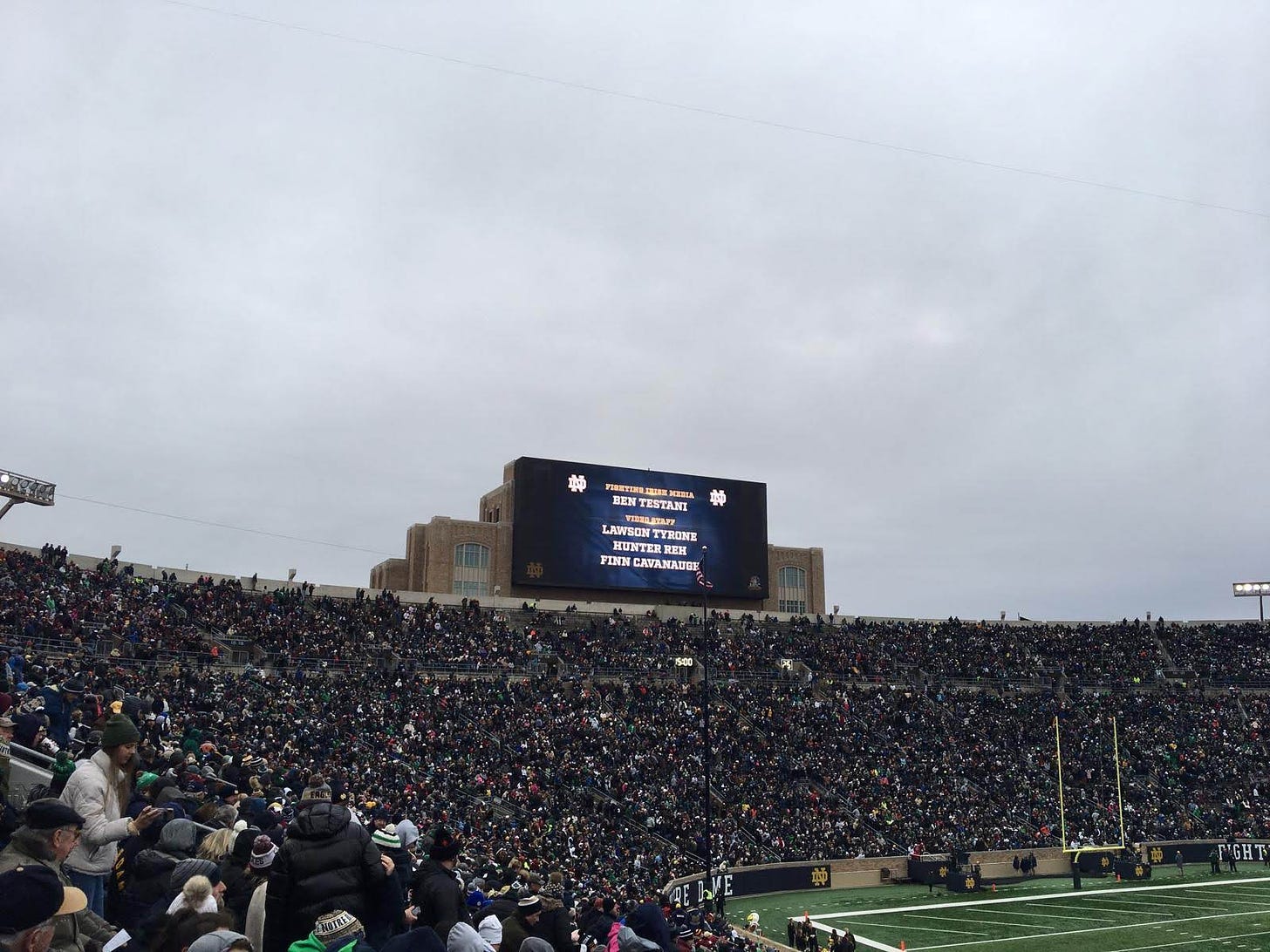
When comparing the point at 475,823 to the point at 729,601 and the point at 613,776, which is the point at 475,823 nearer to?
the point at 613,776

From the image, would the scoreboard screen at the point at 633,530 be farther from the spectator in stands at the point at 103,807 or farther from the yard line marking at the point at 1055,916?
the spectator in stands at the point at 103,807

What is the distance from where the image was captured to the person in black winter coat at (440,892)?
7.55 meters

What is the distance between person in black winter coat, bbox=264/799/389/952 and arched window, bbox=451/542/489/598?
2116 inches

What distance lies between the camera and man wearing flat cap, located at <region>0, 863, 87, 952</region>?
3916 millimetres

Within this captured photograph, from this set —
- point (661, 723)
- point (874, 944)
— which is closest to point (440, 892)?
point (874, 944)

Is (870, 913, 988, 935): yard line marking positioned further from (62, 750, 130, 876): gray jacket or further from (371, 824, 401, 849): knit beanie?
(62, 750, 130, 876): gray jacket

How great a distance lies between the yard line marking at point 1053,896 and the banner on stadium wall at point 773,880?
3515 mm

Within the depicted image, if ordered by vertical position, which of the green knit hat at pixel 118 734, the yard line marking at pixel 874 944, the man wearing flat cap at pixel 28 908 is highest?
the green knit hat at pixel 118 734

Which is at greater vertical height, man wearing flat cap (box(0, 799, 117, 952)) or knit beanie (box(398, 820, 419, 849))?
man wearing flat cap (box(0, 799, 117, 952))

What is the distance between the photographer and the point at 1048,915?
3594 centimetres

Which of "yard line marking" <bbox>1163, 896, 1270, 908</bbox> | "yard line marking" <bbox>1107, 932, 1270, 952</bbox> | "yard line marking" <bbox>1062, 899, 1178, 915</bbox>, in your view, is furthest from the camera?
"yard line marking" <bbox>1163, 896, 1270, 908</bbox>

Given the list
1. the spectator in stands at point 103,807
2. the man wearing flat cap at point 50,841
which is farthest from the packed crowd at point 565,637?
the man wearing flat cap at point 50,841

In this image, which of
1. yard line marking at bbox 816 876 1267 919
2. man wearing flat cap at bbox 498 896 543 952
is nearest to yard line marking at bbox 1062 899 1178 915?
yard line marking at bbox 816 876 1267 919

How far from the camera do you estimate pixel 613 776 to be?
137 feet
